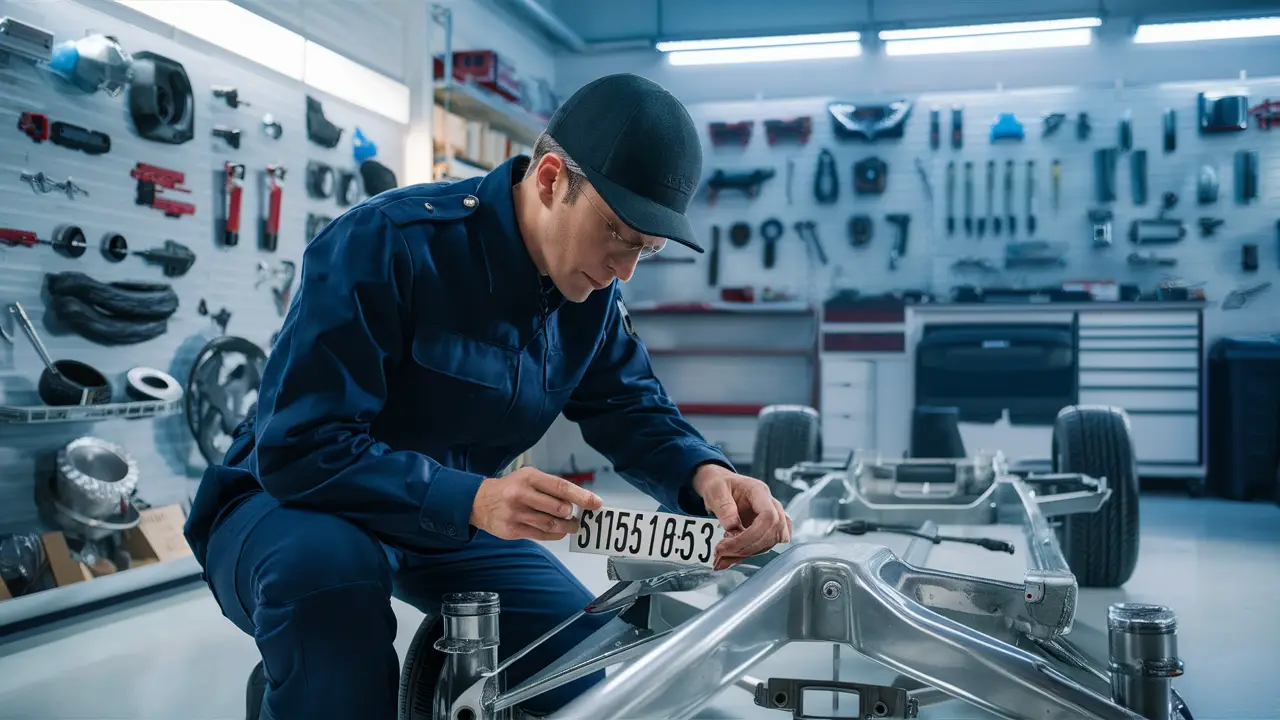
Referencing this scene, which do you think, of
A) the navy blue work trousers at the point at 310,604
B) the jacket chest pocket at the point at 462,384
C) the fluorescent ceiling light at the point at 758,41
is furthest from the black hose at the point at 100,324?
the fluorescent ceiling light at the point at 758,41

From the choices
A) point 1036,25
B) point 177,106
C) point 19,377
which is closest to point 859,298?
point 1036,25

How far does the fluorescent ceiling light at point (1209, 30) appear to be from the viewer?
670 centimetres

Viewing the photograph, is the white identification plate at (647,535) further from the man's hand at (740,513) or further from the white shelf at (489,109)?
the white shelf at (489,109)

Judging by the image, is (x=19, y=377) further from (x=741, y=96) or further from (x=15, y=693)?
(x=741, y=96)

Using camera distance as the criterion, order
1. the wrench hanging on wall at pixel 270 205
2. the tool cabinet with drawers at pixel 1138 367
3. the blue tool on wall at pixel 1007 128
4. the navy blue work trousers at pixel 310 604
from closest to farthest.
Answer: the navy blue work trousers at pixel 310 604, the wrench hanging on wall at pixel 270 205, the tool cabinet with drawers at pixel 1138 367, the blue tool on wall at pixel 1007 128

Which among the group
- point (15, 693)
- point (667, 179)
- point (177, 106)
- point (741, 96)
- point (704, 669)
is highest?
point (741, 96)

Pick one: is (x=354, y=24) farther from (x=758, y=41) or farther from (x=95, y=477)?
(x=758, y=41)

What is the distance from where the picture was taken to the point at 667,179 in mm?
1416

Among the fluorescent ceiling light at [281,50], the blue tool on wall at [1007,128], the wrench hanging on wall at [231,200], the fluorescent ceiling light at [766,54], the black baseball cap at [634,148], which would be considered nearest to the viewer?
the black baseball cap at [634,148]

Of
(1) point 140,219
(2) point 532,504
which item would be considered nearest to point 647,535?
(2) point 532,504

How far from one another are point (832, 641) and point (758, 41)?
20.2 feet

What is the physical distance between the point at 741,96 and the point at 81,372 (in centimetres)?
580

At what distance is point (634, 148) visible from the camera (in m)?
1.38

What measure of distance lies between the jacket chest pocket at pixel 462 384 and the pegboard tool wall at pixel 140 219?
2.08 meters
